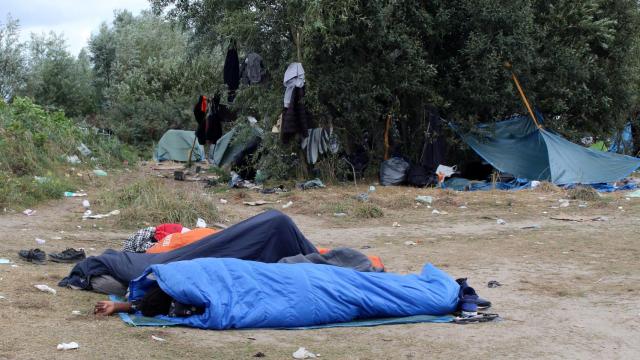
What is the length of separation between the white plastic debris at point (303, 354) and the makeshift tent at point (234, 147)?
11.1 m

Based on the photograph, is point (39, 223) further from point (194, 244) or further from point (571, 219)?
point (571, 219)

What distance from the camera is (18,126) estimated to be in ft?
44.9

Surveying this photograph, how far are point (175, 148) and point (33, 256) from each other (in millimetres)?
15270

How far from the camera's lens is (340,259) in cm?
607

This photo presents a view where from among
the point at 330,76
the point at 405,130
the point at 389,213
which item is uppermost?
the point at 330,76

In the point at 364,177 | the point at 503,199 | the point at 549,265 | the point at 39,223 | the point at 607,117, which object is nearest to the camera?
the point at 549,265

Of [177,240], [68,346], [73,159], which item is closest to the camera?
[68,346]

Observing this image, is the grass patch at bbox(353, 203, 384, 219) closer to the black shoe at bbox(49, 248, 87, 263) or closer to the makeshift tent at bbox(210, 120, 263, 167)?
the black shoe at bbox(49, 248, 87, 263)

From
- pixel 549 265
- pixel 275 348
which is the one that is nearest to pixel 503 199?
pixel 549 265

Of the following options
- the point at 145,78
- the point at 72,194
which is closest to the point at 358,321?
the point at 72,194

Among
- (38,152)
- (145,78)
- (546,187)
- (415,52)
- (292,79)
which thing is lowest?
(546,187)

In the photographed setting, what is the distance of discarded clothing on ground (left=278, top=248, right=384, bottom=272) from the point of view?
19.4 ft

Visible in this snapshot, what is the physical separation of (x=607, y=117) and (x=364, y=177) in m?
6.72

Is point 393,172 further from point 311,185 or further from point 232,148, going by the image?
point 232,148
